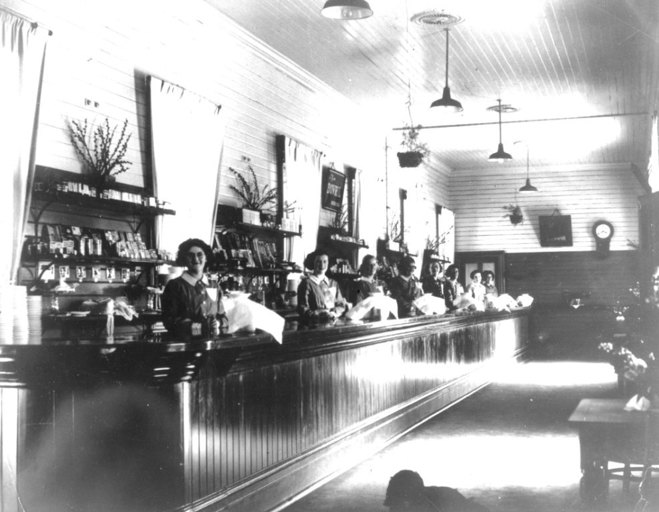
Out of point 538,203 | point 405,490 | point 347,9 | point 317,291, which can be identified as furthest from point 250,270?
point 538,203

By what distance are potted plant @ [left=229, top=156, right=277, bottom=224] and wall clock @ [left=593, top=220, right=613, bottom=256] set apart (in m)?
11.5

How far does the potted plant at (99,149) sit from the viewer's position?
667 cm

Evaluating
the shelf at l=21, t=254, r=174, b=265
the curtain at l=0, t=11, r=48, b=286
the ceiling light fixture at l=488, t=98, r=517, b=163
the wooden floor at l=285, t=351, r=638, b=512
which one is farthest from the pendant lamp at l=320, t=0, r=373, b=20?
the ceiling light fixture at l=488, t=98, r=517, b=163

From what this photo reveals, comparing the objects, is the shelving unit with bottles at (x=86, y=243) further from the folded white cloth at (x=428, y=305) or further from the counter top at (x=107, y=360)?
the folded white cloth at (x=428, y=305)

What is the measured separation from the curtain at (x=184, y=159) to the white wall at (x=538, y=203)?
12523 millimetres

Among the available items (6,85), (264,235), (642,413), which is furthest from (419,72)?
(642,413)

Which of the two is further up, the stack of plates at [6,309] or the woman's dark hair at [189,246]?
the woman's dark hair at [189,246]

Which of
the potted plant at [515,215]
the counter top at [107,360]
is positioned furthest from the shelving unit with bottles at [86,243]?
the potted plant at [515,215]

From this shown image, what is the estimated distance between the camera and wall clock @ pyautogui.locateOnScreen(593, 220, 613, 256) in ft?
62.0

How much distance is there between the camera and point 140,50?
7.54 meters

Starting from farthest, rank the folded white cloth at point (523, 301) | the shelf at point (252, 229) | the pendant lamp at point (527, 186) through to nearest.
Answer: the pendant lamp at point (527, 186)
the folded white cloth at point (523, 301)
the shelf at point (252, 229)

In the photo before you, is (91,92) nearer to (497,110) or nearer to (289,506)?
(289,506)

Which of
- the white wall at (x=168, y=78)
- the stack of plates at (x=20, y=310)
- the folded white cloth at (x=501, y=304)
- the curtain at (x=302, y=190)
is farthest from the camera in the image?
the folded white cloth at (x=501, y=304)

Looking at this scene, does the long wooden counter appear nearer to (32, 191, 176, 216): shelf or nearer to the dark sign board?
(32, 191, 176, 216): shelf
